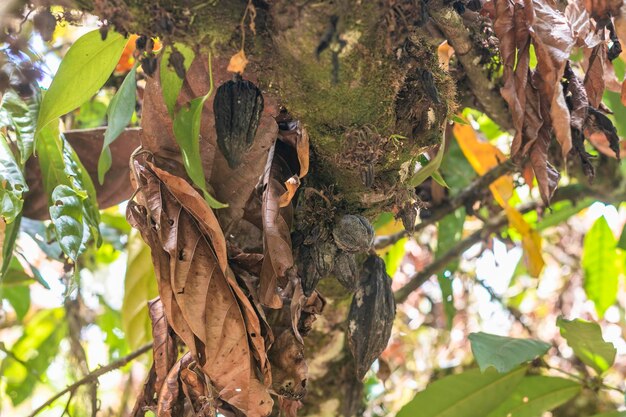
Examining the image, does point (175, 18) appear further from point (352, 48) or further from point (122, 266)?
point (122, 266)

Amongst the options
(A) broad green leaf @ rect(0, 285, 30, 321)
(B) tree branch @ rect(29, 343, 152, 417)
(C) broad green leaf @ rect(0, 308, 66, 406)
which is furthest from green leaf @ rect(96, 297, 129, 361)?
(B) tree branch @ rect(29, 343, 152, 417)

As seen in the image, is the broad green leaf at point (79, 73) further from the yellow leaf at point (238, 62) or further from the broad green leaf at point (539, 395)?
the broad green leaf at point (539, 395)

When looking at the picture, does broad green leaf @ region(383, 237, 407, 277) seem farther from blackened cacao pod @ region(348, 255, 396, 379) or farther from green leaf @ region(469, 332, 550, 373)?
blackened cacao pod @ region(348, 255, 396, 379)

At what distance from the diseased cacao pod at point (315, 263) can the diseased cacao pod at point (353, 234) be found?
0.02 m

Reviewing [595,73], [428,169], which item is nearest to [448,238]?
[428,169]

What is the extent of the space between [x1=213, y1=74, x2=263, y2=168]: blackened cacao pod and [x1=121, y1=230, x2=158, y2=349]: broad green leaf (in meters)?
0.77

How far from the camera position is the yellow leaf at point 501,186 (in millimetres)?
1806

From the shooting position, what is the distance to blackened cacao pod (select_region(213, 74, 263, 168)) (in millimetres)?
1022

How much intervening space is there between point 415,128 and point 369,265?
0.28 meters

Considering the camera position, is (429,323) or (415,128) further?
(429,323)

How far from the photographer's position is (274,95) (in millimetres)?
1071

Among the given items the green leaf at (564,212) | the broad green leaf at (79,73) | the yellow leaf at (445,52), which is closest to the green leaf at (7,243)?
the broad green leaf at (79,73)

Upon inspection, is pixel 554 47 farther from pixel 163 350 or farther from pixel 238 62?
pixel 163 350

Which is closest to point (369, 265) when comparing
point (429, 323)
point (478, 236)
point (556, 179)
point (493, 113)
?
point (556, 179)
